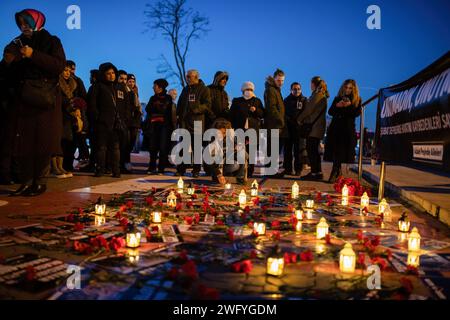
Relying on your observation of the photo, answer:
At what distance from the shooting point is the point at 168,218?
4.36 m

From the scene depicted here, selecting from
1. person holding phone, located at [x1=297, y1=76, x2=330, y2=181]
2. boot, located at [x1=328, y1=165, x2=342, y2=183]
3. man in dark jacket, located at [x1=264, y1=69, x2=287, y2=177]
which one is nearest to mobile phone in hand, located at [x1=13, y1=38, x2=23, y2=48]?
man in dark jacket, located at [x1=264, y1=69, x2=287, y2=177]

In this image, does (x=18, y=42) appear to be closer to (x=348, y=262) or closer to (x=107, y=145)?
(x=107, y=145)

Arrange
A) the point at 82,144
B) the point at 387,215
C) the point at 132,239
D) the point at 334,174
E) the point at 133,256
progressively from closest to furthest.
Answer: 1. the point at 133,256
2. the point at 132,239
3. the point at 387,215
4. the point at 334,174
5. the point at 82,144

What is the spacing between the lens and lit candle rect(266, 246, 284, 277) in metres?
2.54

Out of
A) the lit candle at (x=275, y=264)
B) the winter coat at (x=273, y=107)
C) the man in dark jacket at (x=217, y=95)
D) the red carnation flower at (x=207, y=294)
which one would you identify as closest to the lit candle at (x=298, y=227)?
the lit candle at (x=275, y=264)

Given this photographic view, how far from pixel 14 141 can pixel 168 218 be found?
2.40 meters

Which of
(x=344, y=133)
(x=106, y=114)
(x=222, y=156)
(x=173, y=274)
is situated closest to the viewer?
(x=173, y=274)

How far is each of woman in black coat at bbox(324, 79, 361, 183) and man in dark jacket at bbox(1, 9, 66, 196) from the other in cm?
506

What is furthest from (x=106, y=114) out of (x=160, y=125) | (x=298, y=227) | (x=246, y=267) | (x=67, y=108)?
(x=246, y=267)

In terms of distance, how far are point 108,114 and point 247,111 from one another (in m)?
2.77

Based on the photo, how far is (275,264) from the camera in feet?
8.31

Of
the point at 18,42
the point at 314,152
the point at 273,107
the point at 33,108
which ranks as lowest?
the point at 314,152

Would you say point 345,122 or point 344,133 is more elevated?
point 345,122
